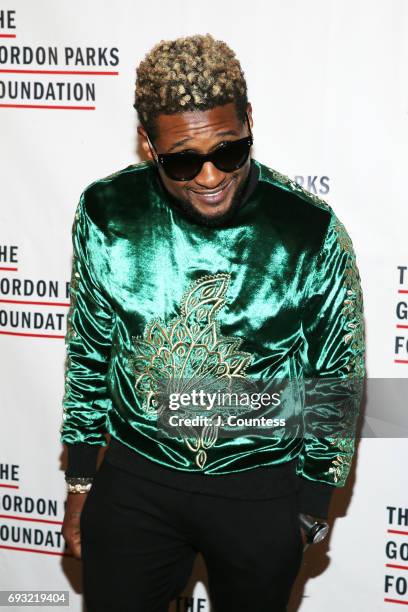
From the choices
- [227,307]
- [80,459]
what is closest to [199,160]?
[227,307]

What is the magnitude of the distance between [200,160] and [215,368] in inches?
16.0

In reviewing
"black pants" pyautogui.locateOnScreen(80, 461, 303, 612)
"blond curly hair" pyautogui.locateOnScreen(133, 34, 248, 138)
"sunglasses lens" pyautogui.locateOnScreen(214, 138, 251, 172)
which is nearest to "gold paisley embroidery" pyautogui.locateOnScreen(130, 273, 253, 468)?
"black pants" pyautogui.locateOnScreen(80, 461, 303, 612)

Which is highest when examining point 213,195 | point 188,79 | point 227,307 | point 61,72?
point 61,72

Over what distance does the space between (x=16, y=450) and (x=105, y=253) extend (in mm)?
1209

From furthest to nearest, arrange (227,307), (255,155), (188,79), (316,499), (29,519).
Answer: (29,519) < (255,155) < (316,499) < (227,307) < (188,79)

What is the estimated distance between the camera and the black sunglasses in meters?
1.39

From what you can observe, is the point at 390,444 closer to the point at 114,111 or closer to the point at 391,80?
the point at 391,80

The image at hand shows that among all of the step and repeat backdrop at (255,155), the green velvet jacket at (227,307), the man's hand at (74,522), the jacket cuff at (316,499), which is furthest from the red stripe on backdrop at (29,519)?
the jacket cuff at (316,499)

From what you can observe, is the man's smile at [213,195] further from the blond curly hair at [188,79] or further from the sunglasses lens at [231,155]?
the blond curly hair at [188,79]

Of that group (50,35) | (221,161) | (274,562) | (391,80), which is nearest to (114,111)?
(50,35)

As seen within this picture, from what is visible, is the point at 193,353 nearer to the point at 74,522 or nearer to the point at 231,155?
the point at 231,155

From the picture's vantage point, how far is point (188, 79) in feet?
4.49

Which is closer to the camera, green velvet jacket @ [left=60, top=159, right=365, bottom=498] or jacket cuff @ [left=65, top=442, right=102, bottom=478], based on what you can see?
green velvet jacket @ [left=60, top=159, right=365, bottom=498]

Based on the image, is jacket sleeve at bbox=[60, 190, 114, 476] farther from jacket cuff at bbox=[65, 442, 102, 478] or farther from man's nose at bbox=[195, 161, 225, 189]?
man's nose at bbox=[195, 161, 225, 189]
